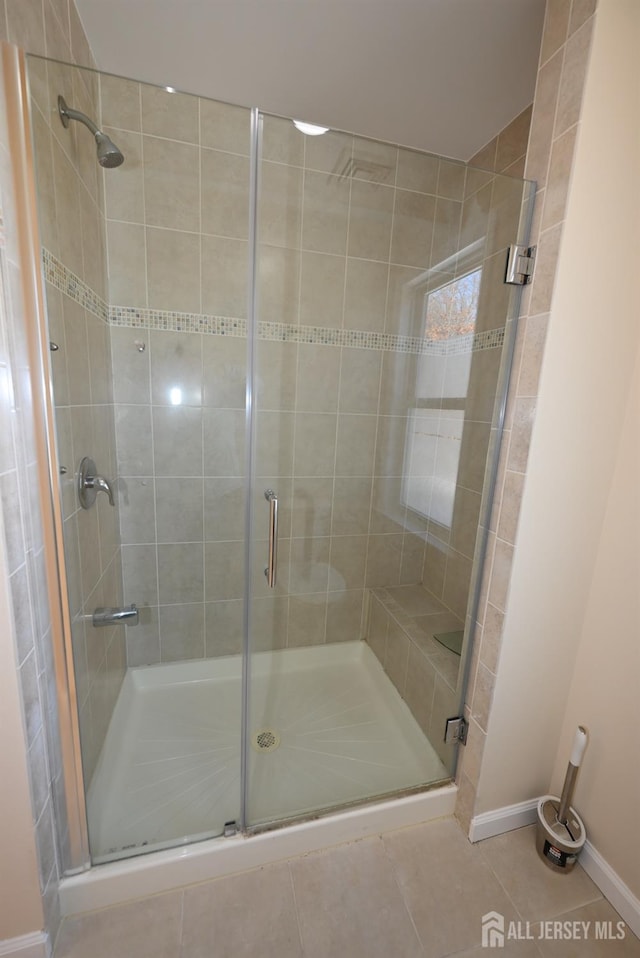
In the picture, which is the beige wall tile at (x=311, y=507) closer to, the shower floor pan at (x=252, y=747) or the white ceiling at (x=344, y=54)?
the shower floor pan at (x=252, y=747)

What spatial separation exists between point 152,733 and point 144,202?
217cm

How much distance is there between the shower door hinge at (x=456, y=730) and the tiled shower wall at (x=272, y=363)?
421mm

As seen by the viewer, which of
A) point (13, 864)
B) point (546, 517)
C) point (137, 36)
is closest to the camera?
point (13, 864)

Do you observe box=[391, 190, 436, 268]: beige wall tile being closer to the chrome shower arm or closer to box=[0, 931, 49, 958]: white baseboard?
the chrome shower arm

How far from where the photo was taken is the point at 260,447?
1.39m

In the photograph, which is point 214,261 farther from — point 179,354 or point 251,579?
point 251,579

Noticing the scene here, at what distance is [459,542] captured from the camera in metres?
1.61

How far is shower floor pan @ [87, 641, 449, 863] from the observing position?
1.25 metres

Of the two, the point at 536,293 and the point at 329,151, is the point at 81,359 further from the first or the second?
the point at 536,293

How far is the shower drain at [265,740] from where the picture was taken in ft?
4.93

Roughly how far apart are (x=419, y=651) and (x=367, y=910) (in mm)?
795

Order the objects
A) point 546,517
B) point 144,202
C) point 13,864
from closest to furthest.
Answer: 1. point 13,864
2. point 546,517
3. point 144,202

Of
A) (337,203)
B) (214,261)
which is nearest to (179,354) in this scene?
(214,261)

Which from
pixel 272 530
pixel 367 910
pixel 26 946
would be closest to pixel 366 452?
pixel 272 530
